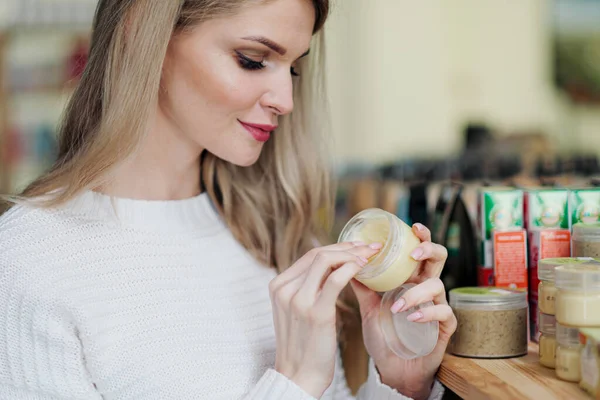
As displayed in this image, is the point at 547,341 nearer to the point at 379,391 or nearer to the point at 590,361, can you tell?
the point at 590,361

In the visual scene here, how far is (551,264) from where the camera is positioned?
1.07 meters

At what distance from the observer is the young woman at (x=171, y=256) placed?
3.98 ft

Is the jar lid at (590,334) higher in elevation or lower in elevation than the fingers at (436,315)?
higher

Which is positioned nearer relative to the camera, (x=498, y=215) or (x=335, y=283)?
(x=335, y=283)

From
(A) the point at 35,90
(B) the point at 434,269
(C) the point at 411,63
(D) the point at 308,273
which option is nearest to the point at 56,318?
(D) the point at 308,273

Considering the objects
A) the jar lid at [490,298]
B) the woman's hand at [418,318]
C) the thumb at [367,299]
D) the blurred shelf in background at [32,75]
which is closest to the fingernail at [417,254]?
the woman's hand at [418,318]

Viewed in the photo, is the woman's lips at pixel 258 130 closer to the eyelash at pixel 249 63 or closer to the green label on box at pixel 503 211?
the eyelash at pixel 249 63

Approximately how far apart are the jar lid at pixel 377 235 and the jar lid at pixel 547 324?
23 centimetres

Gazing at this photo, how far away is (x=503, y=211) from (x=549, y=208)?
7cm

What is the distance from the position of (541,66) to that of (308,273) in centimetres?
439

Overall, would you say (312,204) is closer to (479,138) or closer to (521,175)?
(521,175)

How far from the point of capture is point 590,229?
113cm

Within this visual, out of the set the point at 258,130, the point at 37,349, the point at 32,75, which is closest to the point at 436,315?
the point at 258,130

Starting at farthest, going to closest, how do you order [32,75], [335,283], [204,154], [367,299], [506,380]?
[32,75] < [204,154] < [367,299] < [335,283] < [506,380]
